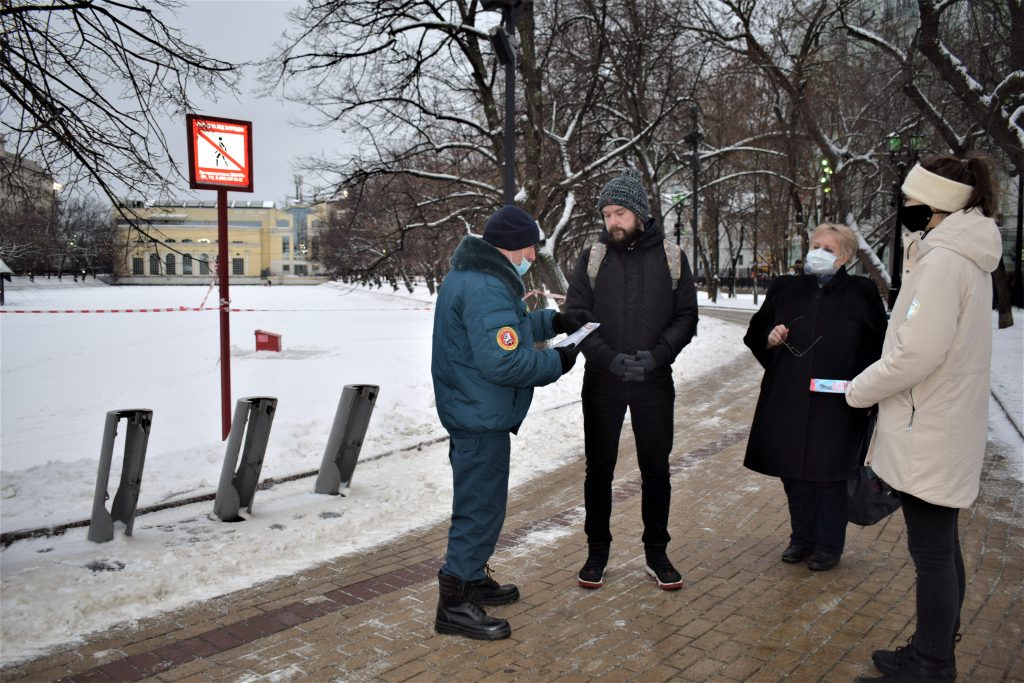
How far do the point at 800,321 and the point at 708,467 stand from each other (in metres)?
2.85

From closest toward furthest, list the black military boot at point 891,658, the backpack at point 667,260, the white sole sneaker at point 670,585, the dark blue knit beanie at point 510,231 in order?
the black military boot at point 891,658
the dark blue knit beanie at point 510,231
the backpack at point 667,260
the white sole sneaker at point 670,585

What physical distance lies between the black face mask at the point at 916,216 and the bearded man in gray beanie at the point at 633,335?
1.10 m

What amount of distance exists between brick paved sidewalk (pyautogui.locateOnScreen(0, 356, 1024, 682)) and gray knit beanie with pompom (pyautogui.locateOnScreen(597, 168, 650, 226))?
6.73ft

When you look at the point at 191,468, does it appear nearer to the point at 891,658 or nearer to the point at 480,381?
the point at 480,381

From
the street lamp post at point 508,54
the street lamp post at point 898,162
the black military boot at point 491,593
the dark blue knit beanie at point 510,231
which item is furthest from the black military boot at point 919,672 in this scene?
the street lamp post at point 898,162

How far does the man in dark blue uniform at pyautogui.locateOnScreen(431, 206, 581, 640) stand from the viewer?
3.43 m

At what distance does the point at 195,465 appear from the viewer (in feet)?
21.6

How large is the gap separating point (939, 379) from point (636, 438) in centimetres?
156

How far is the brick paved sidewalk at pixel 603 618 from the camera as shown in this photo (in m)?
3.34

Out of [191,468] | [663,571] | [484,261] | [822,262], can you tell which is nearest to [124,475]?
[191,468]

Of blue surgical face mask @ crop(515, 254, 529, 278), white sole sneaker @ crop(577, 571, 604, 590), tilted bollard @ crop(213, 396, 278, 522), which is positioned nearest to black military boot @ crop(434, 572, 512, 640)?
white sole sneaker @ crop(577, 571, 604, 590)

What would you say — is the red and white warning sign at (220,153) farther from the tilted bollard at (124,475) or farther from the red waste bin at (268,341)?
the red waste bin at (268,341)

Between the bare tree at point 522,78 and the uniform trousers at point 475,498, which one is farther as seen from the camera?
the bare tree at point 522,78

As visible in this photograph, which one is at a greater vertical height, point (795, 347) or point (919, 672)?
point (795, 347)
